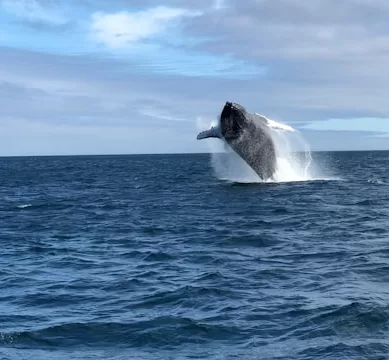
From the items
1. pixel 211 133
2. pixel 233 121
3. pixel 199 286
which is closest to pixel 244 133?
pixel 233 121

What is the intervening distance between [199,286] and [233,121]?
59.3 feet

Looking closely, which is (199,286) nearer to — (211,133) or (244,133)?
(211,133)

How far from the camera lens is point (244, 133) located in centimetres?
3288

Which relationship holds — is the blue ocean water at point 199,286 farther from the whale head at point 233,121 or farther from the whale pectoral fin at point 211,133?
the whale pectoral fin at point 211,133

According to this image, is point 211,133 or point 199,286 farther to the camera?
point 211,133

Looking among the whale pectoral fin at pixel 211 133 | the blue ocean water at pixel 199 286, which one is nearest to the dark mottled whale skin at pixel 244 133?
the whale pectoral fin at pixel 211 133

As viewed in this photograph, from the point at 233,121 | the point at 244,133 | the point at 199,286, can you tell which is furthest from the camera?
the point at 244,133

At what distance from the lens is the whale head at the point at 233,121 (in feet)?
103

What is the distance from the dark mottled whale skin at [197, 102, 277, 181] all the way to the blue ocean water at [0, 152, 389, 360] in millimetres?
5180

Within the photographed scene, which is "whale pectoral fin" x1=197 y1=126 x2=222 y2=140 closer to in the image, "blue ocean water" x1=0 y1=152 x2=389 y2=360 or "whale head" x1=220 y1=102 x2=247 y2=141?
"whale head" x1=220 y1=102 x2=247 y2=141

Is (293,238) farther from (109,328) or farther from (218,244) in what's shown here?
(109,328)

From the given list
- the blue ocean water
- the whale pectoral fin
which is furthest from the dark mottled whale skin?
the blue ocean water

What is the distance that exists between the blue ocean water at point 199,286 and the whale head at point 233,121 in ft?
16.7

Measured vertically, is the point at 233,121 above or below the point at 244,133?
above
